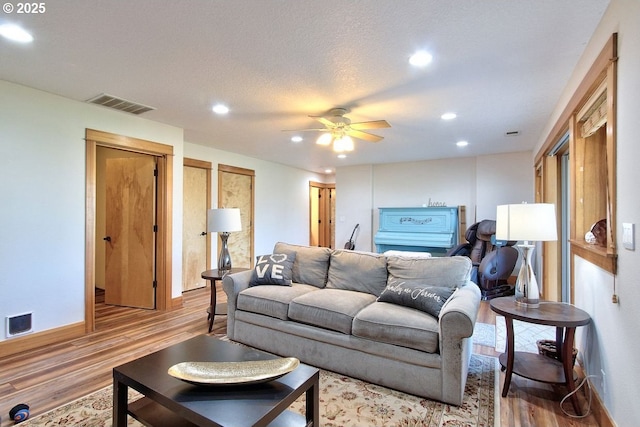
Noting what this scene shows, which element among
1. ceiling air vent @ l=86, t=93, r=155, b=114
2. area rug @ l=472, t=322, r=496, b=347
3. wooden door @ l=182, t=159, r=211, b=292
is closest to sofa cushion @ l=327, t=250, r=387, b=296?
area rug @ l=472, t=322, r=496, b=347

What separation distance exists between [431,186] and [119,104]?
5.77m

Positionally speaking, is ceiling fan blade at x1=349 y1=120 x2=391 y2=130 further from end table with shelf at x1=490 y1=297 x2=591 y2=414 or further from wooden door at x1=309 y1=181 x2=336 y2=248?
wooden door at x1=309 y1=181 x2=336 y2=248

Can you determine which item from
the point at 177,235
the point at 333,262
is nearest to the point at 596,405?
the point at 333,262

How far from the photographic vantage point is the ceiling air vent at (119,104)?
3264 millimetres

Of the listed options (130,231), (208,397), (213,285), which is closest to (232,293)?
(213,285)

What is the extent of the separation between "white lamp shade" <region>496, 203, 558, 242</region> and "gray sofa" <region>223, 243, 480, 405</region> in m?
0.58

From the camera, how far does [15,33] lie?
6.89 feet

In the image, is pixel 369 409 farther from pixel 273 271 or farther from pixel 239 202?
pixel 239 202

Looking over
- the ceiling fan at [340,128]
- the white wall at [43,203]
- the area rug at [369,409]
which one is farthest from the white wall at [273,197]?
the area rug at [369,409]

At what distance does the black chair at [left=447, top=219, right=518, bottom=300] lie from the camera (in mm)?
4953

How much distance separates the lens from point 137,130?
3902 mm

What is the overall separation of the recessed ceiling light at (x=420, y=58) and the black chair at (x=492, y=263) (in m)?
3.64

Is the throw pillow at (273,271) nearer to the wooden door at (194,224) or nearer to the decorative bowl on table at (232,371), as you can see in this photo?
the decorative bowl on table at (232,371)

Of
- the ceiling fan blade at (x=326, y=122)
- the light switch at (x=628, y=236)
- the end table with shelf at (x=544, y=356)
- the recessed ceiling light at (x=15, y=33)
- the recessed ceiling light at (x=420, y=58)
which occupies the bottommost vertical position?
the end table with shelf at (x=544, y=356)
